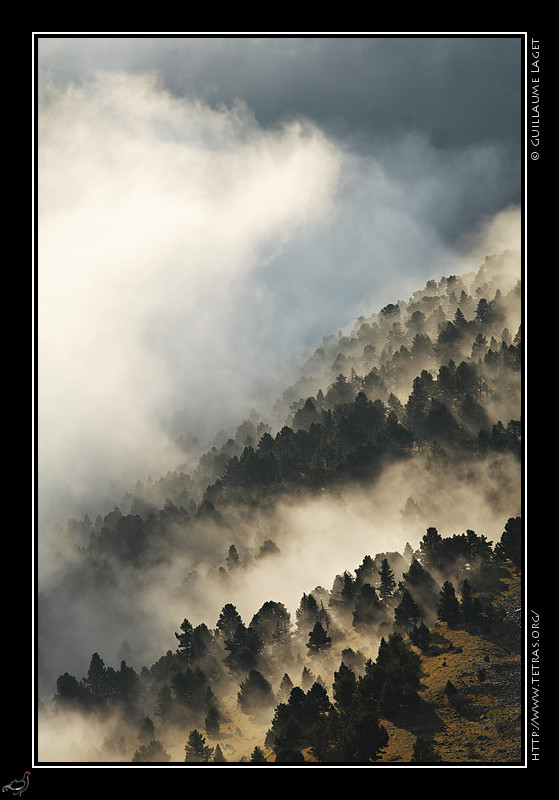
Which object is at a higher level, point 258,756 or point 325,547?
point 325,547

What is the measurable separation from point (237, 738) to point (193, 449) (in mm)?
82082

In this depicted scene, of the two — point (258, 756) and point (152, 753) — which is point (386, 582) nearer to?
point (258, 756)

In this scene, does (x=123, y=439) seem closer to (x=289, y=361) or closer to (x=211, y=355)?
(x=211, y=355)

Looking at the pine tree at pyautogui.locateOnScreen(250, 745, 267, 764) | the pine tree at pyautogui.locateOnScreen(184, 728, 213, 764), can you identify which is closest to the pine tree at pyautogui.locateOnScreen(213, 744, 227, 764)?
the pine tree at pyautogui.locateOnScreen(184, 728, 213, 764)

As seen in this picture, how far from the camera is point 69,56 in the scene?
80.5m

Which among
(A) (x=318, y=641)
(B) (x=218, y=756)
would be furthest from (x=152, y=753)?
(A) (x=318, y=641)

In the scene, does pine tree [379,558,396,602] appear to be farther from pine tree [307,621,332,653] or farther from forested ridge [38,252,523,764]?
pine tree [307,621,332,653]
